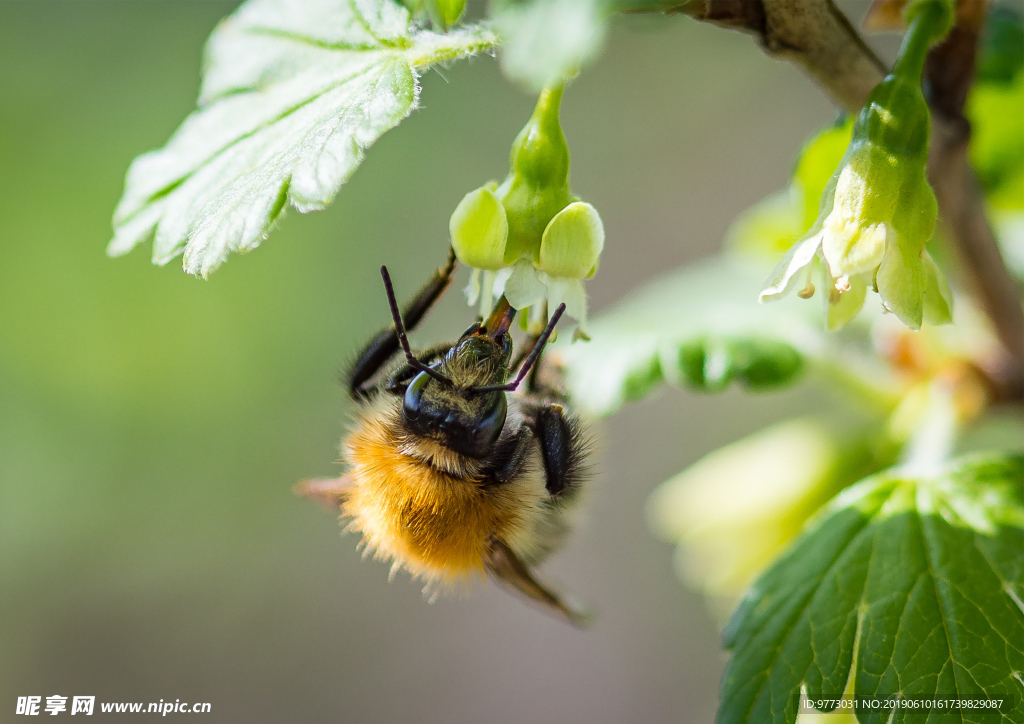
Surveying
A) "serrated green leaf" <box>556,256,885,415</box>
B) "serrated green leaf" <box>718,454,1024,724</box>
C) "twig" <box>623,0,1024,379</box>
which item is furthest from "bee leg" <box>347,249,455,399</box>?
"serrated green leaf" <box>718,454,1024,724</box>

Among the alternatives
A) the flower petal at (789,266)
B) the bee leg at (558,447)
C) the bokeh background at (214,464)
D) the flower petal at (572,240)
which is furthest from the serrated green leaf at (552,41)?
the bokeh background at (214,464)

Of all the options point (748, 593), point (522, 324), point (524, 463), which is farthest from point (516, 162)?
point (748, 593)

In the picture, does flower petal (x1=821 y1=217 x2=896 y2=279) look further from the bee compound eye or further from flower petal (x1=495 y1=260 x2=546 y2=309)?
the bee compound eye

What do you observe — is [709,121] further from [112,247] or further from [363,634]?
[112,247]

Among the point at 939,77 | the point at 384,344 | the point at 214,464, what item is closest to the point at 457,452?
the point at 384,344

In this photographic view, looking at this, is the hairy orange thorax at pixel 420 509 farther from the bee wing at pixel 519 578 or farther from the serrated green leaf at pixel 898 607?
the serrated green leaf at pixel 898 607

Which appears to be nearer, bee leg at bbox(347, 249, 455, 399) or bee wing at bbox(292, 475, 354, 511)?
bee leg at bbox(347, 249, 455, 399)

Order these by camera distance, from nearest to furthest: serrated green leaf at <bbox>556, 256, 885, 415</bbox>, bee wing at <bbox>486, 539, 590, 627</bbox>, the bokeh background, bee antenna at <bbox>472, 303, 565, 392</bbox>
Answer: bee antenna at <bbox>472, 303, 565, 392</bbox>
bee wing at <bbox>486, 539, 590, 627</bbox>
serrated green leaf at <bbox>556, 256, 885, 415</bbox>
the bokeh background
